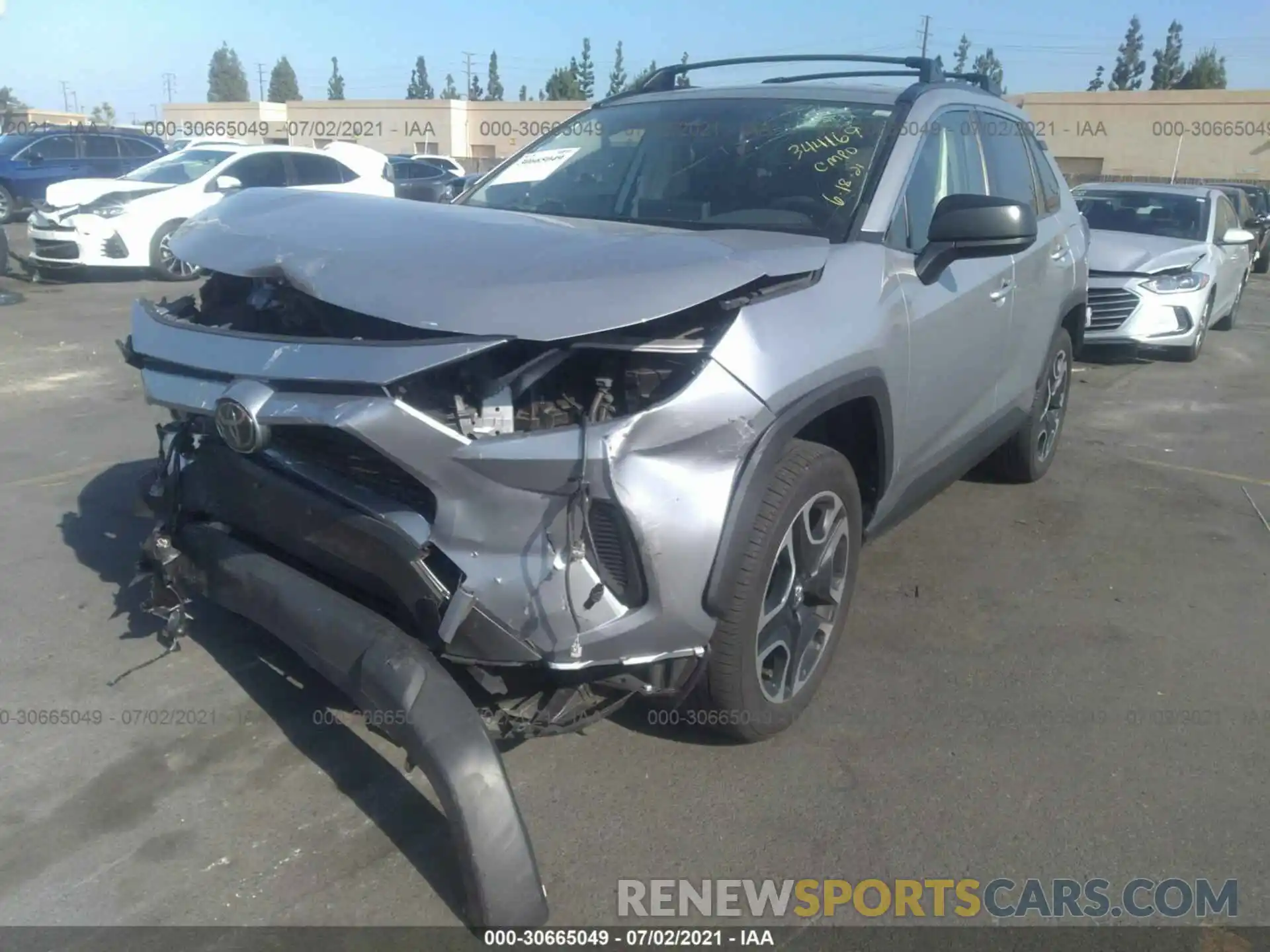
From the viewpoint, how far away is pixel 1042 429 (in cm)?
589

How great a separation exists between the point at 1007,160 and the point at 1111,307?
556cm

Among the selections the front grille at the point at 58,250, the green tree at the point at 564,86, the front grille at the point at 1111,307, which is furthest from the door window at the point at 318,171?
the green tree at the point at 564,86

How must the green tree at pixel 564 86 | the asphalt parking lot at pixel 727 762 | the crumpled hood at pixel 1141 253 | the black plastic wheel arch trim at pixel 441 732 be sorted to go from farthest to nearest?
the green tree at pixel 564 86 < the crumpled hood at pixel 1141 253 < the asphalt parking lot at pixel 727 762 < the black plastic wheel arch trim at pixel 441 732

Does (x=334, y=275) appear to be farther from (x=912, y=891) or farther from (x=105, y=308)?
(x=105, y=308)

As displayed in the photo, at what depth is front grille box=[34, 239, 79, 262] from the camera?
1302cm

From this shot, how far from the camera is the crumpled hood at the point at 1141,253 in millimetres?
10078

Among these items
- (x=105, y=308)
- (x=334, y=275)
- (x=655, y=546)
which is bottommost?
(x=105, y=308)

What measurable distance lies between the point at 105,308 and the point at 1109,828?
11.1 meters

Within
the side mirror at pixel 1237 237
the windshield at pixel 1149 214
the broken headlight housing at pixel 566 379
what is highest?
the broken headlight housing at pixel 566 379

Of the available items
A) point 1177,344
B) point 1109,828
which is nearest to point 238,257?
point 1109,828

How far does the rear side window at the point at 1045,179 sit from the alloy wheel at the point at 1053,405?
746mm

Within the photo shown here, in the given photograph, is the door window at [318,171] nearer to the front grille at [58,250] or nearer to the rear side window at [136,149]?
the front grille at [58,250]

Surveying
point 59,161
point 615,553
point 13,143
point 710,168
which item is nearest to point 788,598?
point 615,553

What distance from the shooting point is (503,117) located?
56.1 meters
